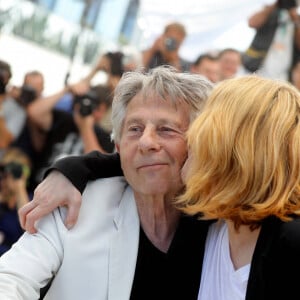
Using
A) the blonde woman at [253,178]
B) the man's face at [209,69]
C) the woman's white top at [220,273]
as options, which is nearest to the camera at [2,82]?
the man's face at [209,69]

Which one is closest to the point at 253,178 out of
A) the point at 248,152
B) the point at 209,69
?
the point at 248,152

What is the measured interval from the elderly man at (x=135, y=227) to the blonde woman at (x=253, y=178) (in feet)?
1.04

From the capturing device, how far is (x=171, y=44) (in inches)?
168

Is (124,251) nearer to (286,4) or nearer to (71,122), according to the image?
(71,122)

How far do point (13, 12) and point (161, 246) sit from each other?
122 inches

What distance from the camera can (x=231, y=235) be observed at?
1453mm

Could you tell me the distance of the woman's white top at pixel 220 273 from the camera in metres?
1.35

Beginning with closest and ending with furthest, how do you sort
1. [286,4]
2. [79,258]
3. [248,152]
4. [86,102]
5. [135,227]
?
[248,152] → [79,258] → [135,227] → [286,4] → [86,102]

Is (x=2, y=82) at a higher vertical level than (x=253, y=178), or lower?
lower

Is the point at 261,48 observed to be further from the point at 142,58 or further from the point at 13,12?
the point at 13,12

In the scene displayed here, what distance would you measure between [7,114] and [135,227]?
2.77m

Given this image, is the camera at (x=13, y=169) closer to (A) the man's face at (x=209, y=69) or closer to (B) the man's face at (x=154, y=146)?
(A) the man's face at (x=209, y=69)

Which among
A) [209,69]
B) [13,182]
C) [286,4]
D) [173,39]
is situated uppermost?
[286,4]

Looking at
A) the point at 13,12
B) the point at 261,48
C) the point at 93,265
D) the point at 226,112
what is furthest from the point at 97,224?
the point at 13,12
